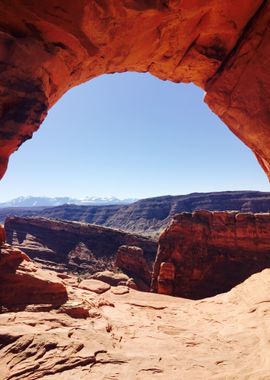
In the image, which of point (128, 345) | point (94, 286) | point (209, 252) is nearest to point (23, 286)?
point (128, 345)

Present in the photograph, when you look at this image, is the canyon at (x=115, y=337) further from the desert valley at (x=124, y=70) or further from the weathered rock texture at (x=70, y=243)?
the weathered rock texture at (x=70, y=243)

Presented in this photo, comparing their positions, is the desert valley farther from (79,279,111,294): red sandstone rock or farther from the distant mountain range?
the distant mountain range

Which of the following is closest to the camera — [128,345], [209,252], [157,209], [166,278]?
[128,345]

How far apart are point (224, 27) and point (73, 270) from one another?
144ft

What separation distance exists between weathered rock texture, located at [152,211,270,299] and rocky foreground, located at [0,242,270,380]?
1703cm

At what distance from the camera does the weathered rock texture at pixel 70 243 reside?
161 ft

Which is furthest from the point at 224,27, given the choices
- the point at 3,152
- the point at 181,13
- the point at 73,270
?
the point at 73,270

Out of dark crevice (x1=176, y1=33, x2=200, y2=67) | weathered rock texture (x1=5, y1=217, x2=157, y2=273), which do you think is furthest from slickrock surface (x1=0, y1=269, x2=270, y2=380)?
weathered rock texture (x1=5, y1=217, x2=157, y2=273)

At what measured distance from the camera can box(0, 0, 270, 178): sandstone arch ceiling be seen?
6836 millimetres

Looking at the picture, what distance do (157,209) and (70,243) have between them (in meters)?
61.8

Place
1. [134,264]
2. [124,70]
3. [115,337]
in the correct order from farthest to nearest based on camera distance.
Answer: [134,264] < [124,70] < [115,337]

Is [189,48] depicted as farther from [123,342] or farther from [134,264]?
[134,264]

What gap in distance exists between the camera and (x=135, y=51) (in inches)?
348

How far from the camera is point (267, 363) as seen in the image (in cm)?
576
